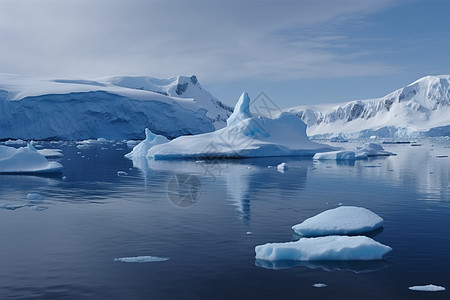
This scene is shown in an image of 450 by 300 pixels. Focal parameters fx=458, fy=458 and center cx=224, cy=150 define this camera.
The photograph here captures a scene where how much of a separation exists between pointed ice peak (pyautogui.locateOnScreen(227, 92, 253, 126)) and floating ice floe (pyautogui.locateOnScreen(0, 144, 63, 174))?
17.8 meters

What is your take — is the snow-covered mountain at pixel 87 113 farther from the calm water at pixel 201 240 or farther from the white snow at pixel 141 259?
the white snow at pixel 141 259

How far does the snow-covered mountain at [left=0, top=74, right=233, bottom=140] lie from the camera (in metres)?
72.4

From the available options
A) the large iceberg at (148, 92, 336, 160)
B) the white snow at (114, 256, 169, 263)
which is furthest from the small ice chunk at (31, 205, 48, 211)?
the large iceberg at (148, 92, 336, 160)

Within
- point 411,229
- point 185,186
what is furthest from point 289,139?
point 411,229

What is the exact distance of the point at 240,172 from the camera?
25.9m

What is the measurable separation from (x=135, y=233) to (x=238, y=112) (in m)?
29.7

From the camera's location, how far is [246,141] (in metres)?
36.8

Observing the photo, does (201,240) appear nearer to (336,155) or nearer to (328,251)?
(328,251)

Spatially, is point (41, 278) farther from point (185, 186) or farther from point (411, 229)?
point (185, 186)

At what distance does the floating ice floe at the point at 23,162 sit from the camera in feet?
78.8

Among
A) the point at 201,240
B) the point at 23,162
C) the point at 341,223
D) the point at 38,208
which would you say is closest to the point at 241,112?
the point at 23,162

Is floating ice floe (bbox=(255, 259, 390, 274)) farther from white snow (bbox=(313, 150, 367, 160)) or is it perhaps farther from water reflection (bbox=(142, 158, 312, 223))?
white snow (bbox=(313, 150, 367, 160))

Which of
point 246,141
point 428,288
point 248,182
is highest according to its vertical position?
point 246,141

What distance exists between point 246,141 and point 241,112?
144 inches
